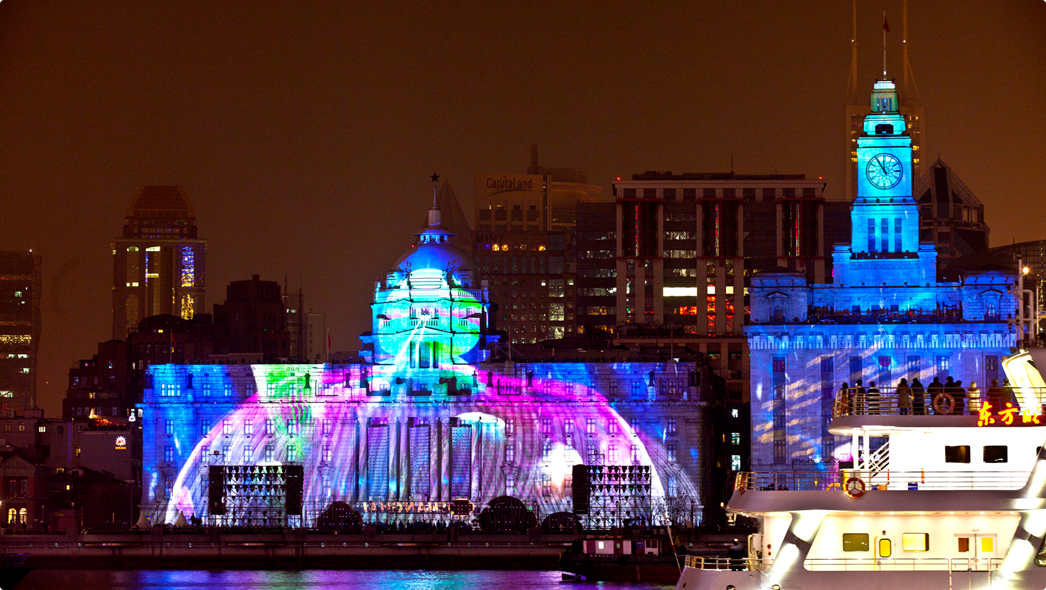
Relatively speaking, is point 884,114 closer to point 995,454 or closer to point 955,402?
point 955,402

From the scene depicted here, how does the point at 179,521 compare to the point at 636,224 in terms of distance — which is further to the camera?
the point at 636,224

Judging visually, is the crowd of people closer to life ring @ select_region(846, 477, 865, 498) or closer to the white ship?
the white ship

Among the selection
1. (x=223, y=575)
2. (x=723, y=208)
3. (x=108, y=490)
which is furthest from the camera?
(x=723, y=208)

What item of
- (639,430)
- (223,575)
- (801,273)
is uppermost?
(801,273)

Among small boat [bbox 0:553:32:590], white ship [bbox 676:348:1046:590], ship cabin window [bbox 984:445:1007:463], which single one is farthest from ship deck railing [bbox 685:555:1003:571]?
small boat [bbox 0:553:32:590]

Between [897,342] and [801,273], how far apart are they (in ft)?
32.7

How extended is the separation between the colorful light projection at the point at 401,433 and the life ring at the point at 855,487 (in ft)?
266

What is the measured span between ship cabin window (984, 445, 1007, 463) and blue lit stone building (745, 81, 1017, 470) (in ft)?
240

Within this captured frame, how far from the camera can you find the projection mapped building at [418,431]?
136250 mm

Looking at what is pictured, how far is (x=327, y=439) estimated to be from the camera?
452ft

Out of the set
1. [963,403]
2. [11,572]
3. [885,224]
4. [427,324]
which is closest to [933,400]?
[963,403]

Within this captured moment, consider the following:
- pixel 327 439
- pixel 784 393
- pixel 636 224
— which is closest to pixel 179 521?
pixel 327 439

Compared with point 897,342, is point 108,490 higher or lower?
lower

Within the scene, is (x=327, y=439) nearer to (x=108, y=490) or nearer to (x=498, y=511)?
(x=498, y=511)
